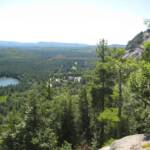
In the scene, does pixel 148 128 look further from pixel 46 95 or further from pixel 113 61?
pixel 46 95

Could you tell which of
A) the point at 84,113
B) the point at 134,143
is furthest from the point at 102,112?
the point at 134,143

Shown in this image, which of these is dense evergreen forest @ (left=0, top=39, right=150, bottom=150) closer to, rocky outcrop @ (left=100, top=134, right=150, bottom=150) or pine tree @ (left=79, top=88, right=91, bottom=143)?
pine tree @ (left=79, top=88, right=91, bottom=143)

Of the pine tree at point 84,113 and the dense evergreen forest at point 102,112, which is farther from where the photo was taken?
the pine tree at point 84,113

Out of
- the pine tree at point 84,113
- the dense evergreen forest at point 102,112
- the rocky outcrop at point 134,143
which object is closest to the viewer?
the rocky outcrop at point 134,143

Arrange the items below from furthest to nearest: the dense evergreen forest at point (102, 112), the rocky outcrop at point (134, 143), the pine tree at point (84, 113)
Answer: the pine tree at point (84, 113)
the dense evergreen forest at point (102, 112)
the rocky outcrop at point (134, 143)

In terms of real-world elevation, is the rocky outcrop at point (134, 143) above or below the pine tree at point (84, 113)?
above

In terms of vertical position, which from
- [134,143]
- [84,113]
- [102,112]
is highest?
[134,143]

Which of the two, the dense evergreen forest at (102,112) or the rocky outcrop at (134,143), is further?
the dense evergreen forest at (102,112)

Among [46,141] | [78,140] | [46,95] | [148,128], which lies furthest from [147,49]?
[46,95]

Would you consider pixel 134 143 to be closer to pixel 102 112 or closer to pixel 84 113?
pixel 102 112

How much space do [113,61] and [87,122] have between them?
2391cm

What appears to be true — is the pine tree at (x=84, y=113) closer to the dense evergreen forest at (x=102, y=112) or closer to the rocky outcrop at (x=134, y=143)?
the dense evergreen forest at (x=102, y=112)

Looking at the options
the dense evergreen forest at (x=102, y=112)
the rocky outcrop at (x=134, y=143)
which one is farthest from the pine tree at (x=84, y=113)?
the rocky outcrop at (x=134, y=143)

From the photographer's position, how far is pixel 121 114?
3909 cm
